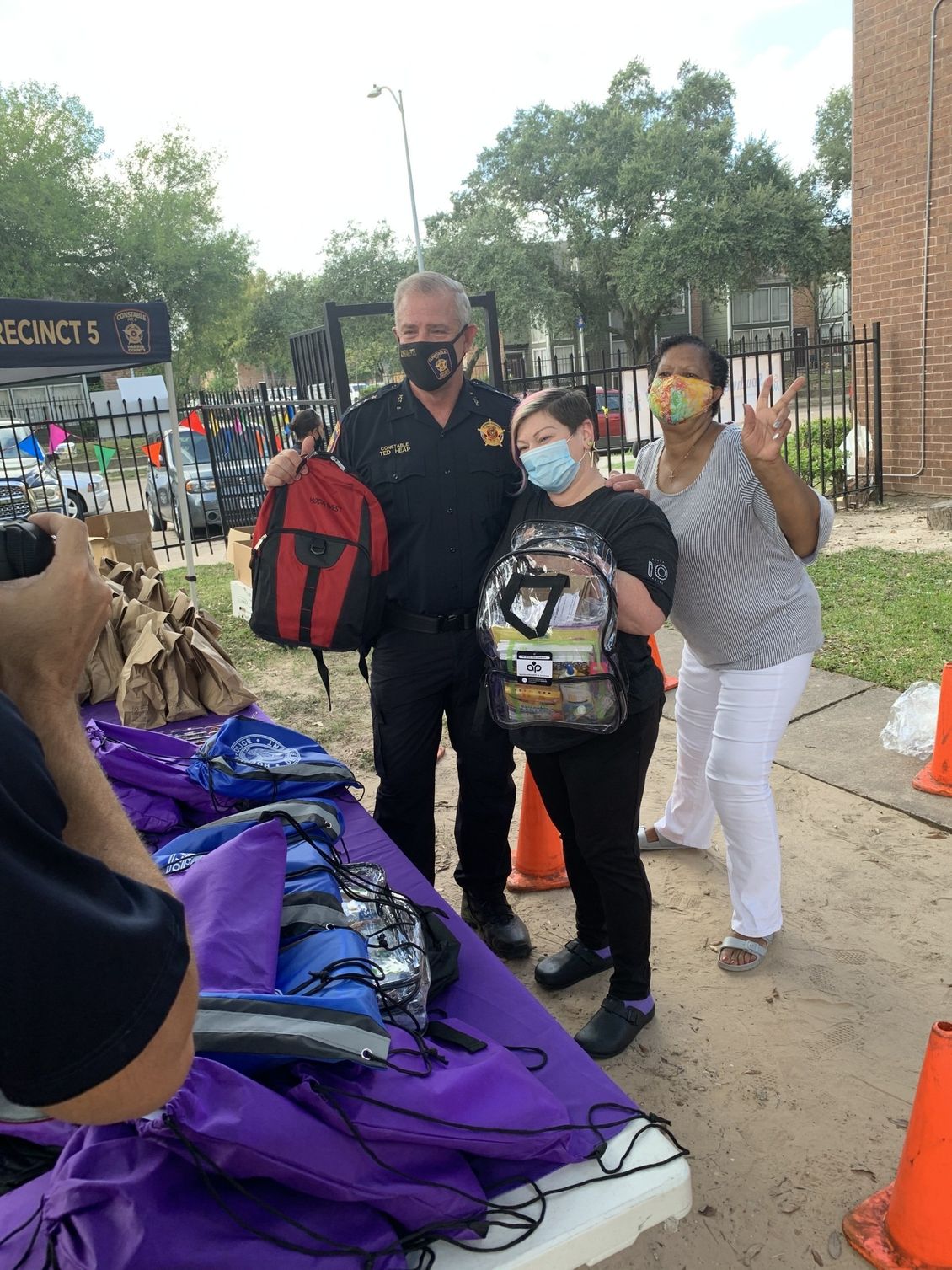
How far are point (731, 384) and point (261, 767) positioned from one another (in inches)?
344

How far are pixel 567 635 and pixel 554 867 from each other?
1732 mm

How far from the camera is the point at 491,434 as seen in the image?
3031mm

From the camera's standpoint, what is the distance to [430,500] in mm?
2975

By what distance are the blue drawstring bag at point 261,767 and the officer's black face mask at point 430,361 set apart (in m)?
1.32

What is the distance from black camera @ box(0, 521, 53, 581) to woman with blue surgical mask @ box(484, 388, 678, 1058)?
1475 millimetres

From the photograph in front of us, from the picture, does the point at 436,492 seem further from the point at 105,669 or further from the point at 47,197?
the point at 47,197

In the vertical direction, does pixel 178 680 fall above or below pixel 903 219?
below

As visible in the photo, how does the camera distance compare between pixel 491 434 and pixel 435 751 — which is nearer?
pixel 491 434

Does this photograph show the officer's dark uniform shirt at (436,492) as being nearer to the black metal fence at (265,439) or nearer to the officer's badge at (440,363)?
the officer's badge at (440,363)

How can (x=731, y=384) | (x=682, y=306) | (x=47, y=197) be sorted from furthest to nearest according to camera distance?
(x=682, y=306)
(x=47, y=197)
(x=731, y=384)

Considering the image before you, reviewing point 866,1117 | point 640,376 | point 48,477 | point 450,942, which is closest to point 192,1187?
point 450,942

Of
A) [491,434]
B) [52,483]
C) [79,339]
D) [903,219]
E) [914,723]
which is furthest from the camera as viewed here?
[52,483]

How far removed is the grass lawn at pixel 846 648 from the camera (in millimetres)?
5492

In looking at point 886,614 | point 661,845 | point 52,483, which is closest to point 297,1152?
point 661,845
